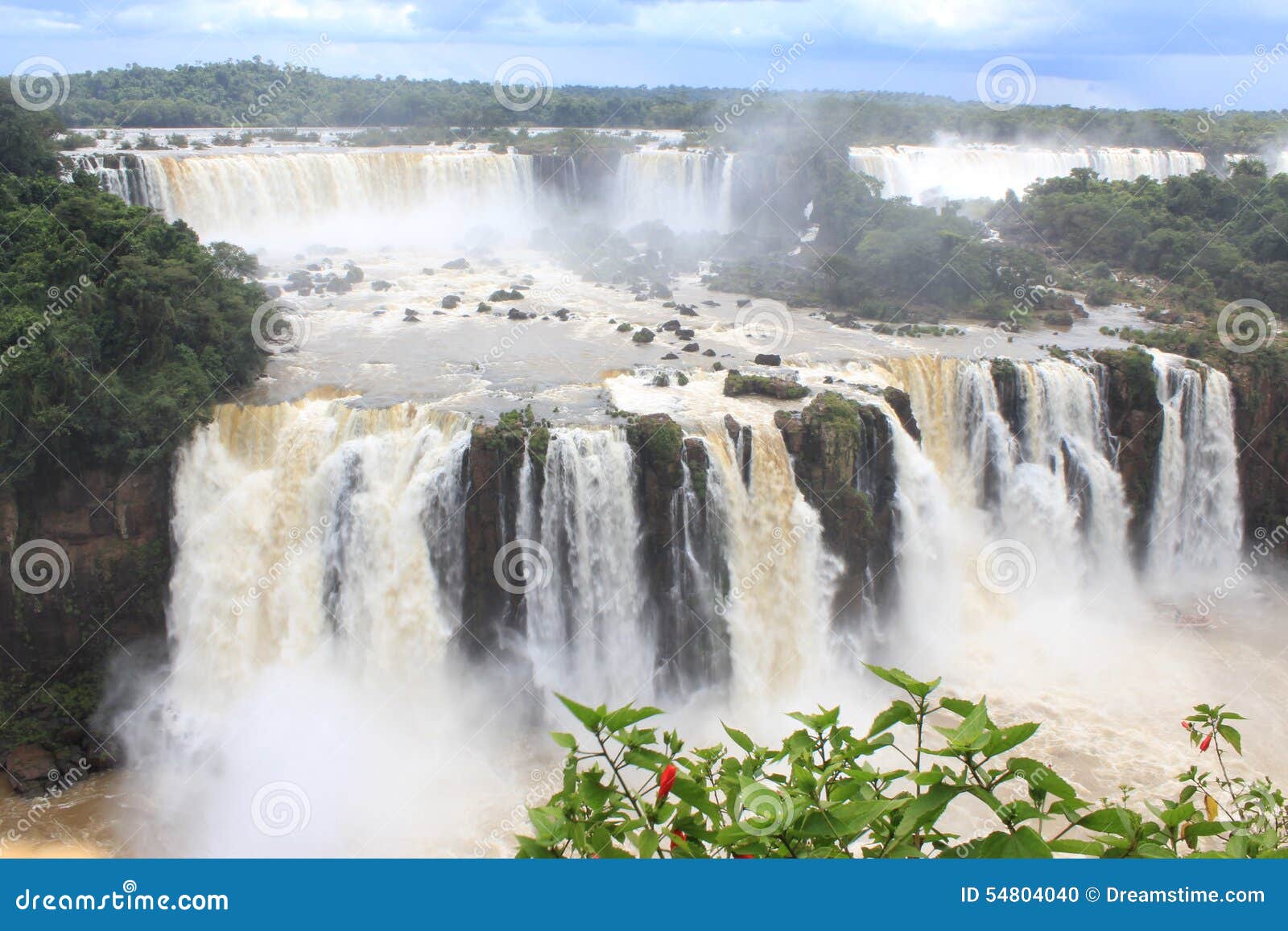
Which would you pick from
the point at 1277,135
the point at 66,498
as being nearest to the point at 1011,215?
the point at 1277,135

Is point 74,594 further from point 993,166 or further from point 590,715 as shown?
point 993,166

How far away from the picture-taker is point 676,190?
39.2m

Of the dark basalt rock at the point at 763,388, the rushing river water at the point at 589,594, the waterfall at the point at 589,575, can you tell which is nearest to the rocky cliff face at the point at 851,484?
the rushing river water at the point at 589,594

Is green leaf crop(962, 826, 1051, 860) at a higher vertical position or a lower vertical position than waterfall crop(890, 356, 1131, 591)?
higher

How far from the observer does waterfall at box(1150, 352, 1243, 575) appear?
22.1 meters

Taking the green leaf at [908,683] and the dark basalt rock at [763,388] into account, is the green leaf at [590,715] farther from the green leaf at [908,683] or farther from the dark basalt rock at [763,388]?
the dark basalt rock at [763,388]

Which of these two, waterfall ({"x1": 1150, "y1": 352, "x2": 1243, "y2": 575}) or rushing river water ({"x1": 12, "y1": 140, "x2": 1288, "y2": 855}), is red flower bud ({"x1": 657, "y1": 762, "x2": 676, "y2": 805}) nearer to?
rushing river water ({"x1": 12, "y1": 140, "x2": 1288, "y2": 855})

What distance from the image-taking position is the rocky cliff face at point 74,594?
53.2ft

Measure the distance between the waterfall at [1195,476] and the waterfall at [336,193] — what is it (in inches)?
892

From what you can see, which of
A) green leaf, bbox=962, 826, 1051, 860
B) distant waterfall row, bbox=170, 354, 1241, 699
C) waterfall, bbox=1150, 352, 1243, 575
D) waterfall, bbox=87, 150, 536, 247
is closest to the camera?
green leaf, bbox=962, 826, 1051, 860

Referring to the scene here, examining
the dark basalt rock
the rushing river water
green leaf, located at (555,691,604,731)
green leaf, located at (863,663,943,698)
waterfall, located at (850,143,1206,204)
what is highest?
waterfall, located at (850,143,1206,204)

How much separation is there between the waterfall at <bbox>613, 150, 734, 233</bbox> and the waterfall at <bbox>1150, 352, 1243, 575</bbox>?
65.7 feet

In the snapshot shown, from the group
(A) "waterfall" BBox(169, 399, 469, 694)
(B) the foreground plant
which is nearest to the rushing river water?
(A) "waterfall" BBox(169, 399, 469, 694)

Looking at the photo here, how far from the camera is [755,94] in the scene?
46.9 metres
